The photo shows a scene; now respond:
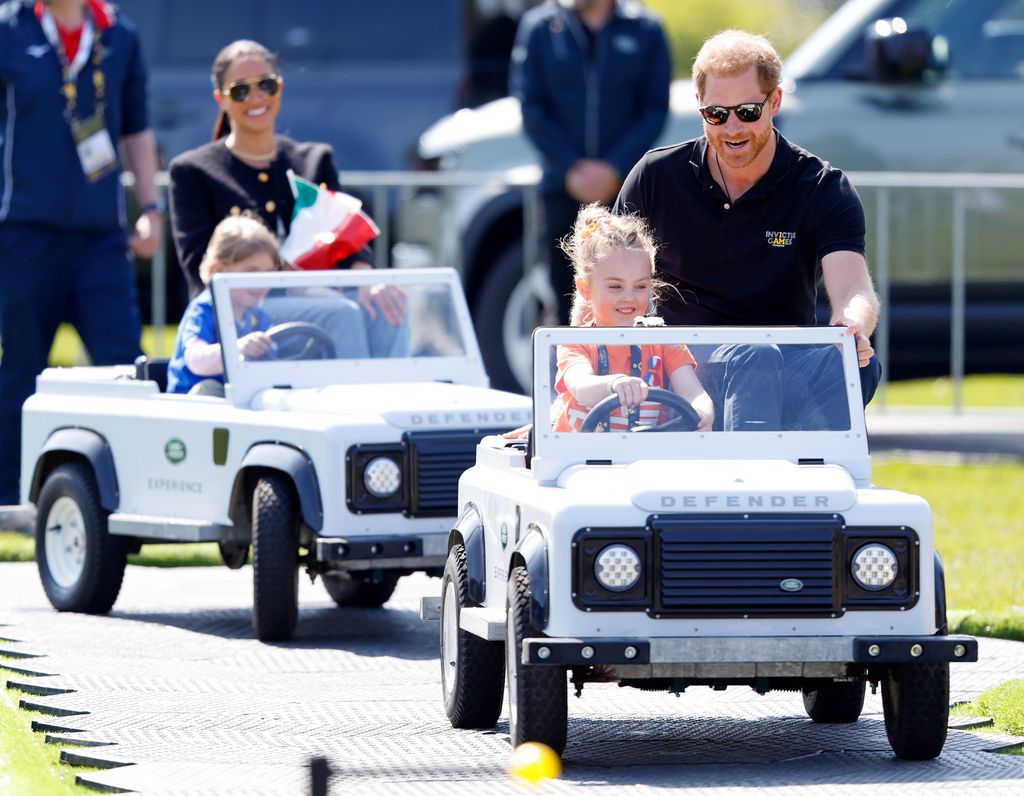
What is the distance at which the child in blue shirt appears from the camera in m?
8.60

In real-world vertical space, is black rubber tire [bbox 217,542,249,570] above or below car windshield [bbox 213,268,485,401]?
below

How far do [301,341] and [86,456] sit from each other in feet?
3.14

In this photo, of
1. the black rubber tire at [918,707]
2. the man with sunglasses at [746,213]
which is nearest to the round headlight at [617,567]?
the black rubber tire at [918,707]

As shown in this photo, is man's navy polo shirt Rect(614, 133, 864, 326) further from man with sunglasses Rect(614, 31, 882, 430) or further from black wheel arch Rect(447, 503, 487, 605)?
black wheel arch Rect(447, 503, 487, 605)

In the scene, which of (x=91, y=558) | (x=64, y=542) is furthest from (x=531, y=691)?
(x=64, y=542)

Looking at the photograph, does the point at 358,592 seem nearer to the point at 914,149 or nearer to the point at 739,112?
the point at 739,112

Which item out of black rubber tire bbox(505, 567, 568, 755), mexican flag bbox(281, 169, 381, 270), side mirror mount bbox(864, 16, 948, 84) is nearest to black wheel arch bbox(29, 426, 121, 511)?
mexican flag bbox(281, 169, 381, 270)

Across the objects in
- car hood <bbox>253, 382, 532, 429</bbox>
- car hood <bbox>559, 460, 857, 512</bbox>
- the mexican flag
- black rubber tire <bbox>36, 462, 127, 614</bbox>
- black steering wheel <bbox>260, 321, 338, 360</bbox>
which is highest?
the mexican flag

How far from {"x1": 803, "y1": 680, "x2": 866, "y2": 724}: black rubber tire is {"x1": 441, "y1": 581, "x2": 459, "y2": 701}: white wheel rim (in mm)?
975

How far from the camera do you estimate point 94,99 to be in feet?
35.7

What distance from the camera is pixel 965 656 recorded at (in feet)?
18.4

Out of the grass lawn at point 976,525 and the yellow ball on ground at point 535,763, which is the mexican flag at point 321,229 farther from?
the yellow ball on ground at point 535,763

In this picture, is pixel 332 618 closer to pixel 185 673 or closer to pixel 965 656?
pixel 185 673

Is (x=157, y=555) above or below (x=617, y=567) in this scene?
below
